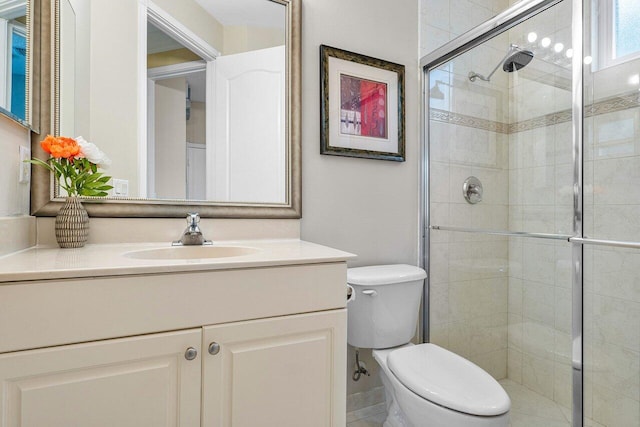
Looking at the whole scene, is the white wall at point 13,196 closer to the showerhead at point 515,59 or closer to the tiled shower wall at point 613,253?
the tiled shower wall at point 613,253

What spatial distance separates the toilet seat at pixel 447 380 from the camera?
0.99 m

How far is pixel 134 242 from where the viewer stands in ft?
3.91

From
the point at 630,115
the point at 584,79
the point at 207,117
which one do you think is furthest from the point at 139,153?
the point at 630,115

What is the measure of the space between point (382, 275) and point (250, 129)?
83cm

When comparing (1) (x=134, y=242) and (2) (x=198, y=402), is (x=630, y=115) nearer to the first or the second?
(2) (x=198, y=402)

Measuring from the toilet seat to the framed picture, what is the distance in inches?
35.8

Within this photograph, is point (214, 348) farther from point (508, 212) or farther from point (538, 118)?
point (538, 118)

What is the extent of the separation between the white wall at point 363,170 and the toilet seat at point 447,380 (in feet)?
1.25

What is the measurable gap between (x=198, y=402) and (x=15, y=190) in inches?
31.8

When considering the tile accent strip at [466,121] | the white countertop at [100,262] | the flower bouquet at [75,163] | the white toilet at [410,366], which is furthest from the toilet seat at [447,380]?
the flower bouquet at [75,163]

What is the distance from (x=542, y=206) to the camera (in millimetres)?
1462

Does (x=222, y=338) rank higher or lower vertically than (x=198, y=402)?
higher

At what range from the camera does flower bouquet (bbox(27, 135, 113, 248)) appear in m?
1.00

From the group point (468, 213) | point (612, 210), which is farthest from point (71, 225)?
point (612, 210)
